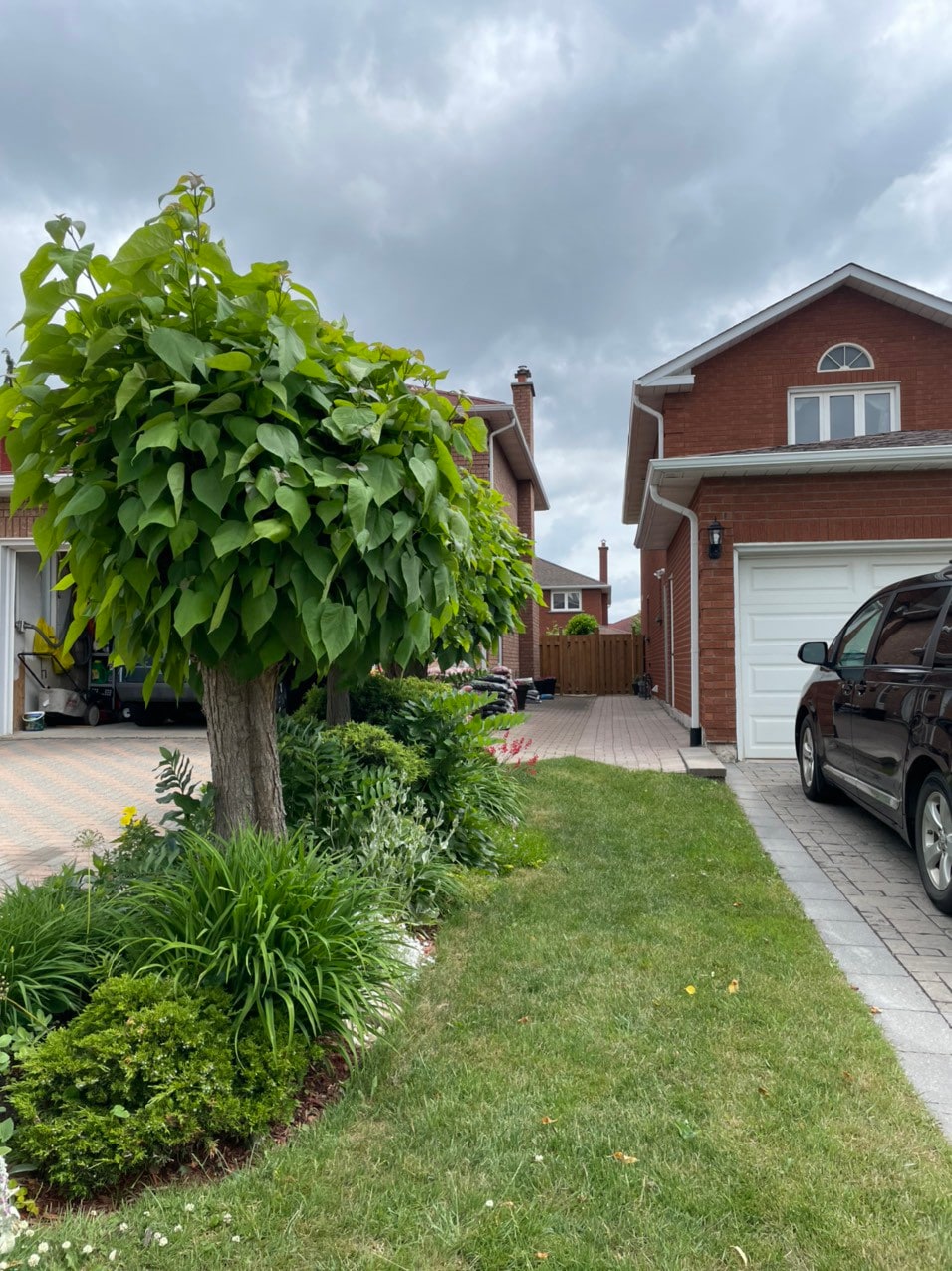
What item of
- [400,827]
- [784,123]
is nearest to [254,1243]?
[400,827]

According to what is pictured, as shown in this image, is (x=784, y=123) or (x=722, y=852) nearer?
(x=722, y=852)

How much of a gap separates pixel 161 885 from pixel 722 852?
11.3ft

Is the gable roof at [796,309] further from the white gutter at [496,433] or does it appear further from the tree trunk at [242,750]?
the tree trunk at [242,750]

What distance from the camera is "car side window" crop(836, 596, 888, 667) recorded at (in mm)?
5422

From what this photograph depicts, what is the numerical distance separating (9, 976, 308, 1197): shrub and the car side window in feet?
15.4

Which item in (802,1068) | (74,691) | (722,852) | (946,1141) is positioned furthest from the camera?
(74,691)

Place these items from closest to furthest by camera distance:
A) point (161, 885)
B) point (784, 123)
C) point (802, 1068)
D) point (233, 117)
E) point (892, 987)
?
1. point (802, 1068)
2. point (161, 885)
3. point (892, 987)
4. point (233, 117)
5. point (784, 123)

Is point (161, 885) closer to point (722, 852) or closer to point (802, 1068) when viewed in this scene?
point (802, 1068)

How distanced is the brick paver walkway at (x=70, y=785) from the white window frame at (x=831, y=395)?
391 inches

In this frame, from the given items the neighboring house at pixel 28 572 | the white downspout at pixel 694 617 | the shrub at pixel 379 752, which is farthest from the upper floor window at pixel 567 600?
the shrub at pixel 379 752

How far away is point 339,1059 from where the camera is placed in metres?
2.55

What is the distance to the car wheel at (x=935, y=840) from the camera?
382cm

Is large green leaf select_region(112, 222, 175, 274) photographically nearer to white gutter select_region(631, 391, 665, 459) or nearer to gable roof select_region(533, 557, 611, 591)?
white gutter select_region(631, 391, 665, 459)

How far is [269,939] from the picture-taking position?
2469 millimetres
